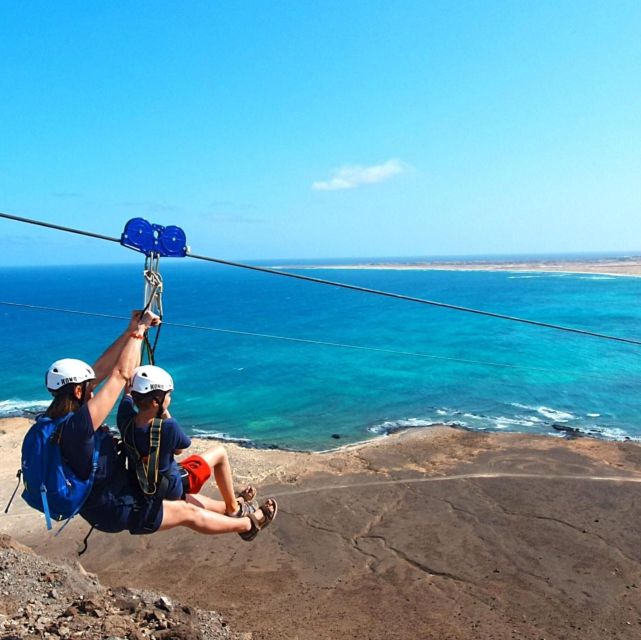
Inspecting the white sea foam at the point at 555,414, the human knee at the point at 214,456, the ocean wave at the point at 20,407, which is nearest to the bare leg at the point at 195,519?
the human knee at the point at 214,456

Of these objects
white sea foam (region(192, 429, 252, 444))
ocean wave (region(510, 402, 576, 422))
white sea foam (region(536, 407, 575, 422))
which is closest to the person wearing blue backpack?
white sea foam (region(192, 429, 252, 444))

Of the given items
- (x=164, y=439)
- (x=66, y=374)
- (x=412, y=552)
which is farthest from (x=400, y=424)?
(x=66, y=374)

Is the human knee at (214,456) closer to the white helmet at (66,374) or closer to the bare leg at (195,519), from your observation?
the bare leg at (195,519)

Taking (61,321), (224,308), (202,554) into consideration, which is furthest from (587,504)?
(224,308)

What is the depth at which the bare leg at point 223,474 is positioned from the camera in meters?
5.66

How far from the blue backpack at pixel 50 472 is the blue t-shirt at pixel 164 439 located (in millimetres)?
374

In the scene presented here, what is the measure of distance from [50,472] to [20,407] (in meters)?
26.7

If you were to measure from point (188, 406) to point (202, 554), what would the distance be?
52.9 ft

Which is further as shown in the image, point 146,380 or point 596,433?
point 596,433

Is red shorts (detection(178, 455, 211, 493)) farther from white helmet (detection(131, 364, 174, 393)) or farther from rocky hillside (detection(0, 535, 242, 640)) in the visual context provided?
rocky hillside (detection(0, 535, 242, 640))

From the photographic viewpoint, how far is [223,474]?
580 cm

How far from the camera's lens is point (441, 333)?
50188 mm

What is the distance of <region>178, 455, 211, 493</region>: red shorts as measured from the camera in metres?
5.23

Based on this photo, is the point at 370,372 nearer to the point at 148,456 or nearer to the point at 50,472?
the point at 148,456
